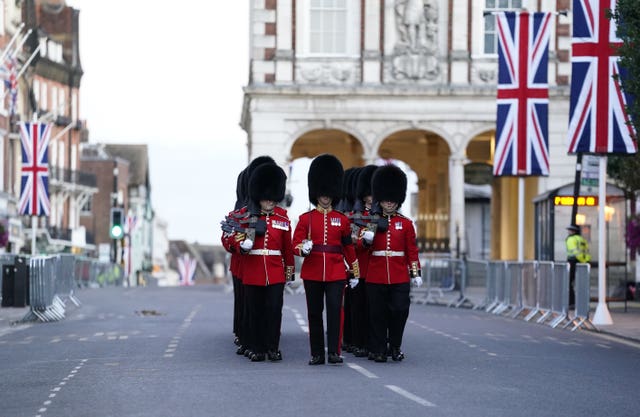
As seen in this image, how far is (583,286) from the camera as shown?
2683 cm

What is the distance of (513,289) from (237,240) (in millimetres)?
15213

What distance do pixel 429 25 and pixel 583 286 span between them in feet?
91.7

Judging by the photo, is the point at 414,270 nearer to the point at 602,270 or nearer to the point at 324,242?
the point at 324,242

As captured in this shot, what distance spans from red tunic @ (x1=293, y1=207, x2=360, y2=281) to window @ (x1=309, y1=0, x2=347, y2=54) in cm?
3630

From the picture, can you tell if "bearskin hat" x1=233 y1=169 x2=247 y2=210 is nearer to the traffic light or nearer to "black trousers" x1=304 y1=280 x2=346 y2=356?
"black trousers" x1=304 y1=280 x2=346 y2=356

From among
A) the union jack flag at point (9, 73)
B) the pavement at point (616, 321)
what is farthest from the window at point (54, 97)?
the pavement at point (616, 321)

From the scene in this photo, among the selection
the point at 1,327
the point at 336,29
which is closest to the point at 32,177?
the point at 336,29

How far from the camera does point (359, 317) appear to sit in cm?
1911

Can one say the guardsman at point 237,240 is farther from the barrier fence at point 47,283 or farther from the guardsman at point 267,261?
the barrier fence at point 47,283

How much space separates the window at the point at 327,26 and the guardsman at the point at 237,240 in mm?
32682

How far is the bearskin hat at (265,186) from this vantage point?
58.0 ft

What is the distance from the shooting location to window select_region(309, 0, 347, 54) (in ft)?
175

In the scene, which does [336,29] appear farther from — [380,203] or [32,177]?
[380,203]

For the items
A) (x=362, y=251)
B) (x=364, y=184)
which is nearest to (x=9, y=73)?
(x=364, y=184)
